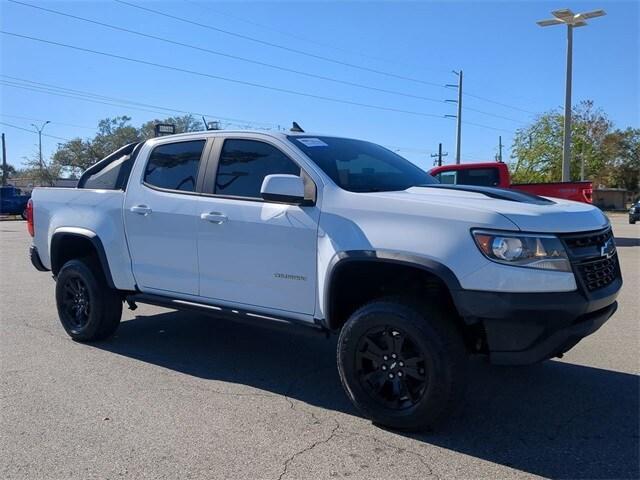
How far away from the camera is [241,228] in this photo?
4496 millimetres

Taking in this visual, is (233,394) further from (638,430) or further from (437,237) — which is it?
(638,430)

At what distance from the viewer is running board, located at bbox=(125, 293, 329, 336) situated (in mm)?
4262

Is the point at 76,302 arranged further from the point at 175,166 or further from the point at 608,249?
the point at 608,249

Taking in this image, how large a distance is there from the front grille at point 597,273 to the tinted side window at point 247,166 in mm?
2075

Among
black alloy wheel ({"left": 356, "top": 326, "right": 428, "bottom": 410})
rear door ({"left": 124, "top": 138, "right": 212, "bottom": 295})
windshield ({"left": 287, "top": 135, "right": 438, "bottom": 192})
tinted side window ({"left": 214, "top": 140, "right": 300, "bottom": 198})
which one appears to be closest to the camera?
black alloy wheel ({"left": 356, "top": 326, "right": 428, "bottom": 410})

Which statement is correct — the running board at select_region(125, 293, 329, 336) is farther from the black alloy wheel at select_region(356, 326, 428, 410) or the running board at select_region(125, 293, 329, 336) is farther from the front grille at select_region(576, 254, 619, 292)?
the front grille at select_region(576, 254, 619, 292)

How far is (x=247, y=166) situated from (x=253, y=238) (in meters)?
0.68

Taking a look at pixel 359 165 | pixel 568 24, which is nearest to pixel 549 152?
pixel 568 24

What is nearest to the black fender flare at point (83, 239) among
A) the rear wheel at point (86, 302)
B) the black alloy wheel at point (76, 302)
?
the rear wheel at point (86, 302)

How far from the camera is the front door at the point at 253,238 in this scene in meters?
4.20

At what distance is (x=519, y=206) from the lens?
143 inches

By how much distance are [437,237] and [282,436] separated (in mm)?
1577

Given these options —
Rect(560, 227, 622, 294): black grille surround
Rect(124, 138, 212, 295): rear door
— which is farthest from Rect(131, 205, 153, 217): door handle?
Rect(560, 227, 622, 294): black grille surround

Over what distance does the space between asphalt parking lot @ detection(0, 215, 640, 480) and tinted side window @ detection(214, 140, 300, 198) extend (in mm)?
1561
